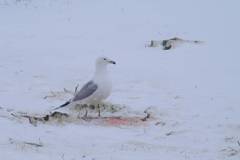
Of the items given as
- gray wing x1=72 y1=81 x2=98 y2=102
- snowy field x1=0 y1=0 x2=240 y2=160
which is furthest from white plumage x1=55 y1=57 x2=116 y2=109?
snowy field x1=0 y1=0 x2=240 y2=160

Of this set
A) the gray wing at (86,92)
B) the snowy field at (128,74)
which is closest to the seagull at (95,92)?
the gray wing at (86,92)

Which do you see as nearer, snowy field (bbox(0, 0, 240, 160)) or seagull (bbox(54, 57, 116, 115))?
snowy field (bbox(0, 0, 240, 160))

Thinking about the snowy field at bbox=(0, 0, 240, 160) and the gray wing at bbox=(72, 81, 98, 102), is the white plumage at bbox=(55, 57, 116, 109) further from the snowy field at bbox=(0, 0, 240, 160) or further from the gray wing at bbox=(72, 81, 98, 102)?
the snowy field at bbox=(0, 0, 240, 160)

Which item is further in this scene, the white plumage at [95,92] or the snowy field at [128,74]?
the white plumage at [95,92]

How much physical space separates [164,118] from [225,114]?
0.82 meters

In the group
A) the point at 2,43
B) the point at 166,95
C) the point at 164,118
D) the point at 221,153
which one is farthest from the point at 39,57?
the point at 221,153

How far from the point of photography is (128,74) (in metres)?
11.3

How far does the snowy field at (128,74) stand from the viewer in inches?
277

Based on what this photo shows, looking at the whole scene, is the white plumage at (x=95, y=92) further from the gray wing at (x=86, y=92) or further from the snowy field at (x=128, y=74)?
the snowy field at (x=128, y=74)

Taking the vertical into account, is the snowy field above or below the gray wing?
below

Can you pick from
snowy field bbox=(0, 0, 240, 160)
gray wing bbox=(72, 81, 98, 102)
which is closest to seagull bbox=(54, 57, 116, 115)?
gray wing bbox=(72, 81, 98, 102)

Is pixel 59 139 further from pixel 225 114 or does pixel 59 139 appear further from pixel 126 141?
pixel 225 114

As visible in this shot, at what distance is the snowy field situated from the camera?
7.03 metres

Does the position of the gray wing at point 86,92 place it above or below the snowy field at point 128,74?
above
